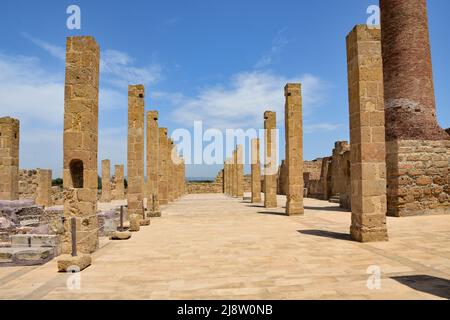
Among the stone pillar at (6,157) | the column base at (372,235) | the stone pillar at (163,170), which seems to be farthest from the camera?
the stone pillar at (163,170)

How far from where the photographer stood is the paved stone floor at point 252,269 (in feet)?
13.6

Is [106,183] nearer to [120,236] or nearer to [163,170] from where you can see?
[163,170]

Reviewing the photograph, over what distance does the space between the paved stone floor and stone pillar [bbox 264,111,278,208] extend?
8.93 metres

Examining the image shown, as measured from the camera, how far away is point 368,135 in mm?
7941

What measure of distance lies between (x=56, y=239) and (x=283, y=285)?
15.6 feet

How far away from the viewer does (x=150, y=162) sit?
17.6 metres

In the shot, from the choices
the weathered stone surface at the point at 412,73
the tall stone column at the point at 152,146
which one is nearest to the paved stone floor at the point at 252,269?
the weathered stone surface at the point at 412,73

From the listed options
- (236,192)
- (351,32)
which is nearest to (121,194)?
(236,192)

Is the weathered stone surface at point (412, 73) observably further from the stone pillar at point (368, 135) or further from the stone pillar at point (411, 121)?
the stone pillar at point (368, 135)

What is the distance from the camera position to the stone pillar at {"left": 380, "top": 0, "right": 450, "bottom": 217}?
12.3m

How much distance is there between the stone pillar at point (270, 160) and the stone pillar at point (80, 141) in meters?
11.7

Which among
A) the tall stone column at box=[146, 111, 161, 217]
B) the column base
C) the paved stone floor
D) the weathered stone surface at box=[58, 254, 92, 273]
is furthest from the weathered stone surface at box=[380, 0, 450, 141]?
the weathered stone surface at box=[58, 254, 92, 273]

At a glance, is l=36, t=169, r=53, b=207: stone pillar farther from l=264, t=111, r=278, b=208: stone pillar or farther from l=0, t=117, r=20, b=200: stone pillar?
l=264, t=111, r=278, b=208: stone pillar

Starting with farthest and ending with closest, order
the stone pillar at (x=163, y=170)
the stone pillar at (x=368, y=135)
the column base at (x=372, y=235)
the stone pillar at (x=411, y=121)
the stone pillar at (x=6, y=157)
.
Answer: the stone pillar at (x=163, y=170), the stone pillar at (x=6, y=157), the stone pillar at (x=411, y=121), the stone pillar at (x=368, y=135), the column base at (x=372, y=235)
